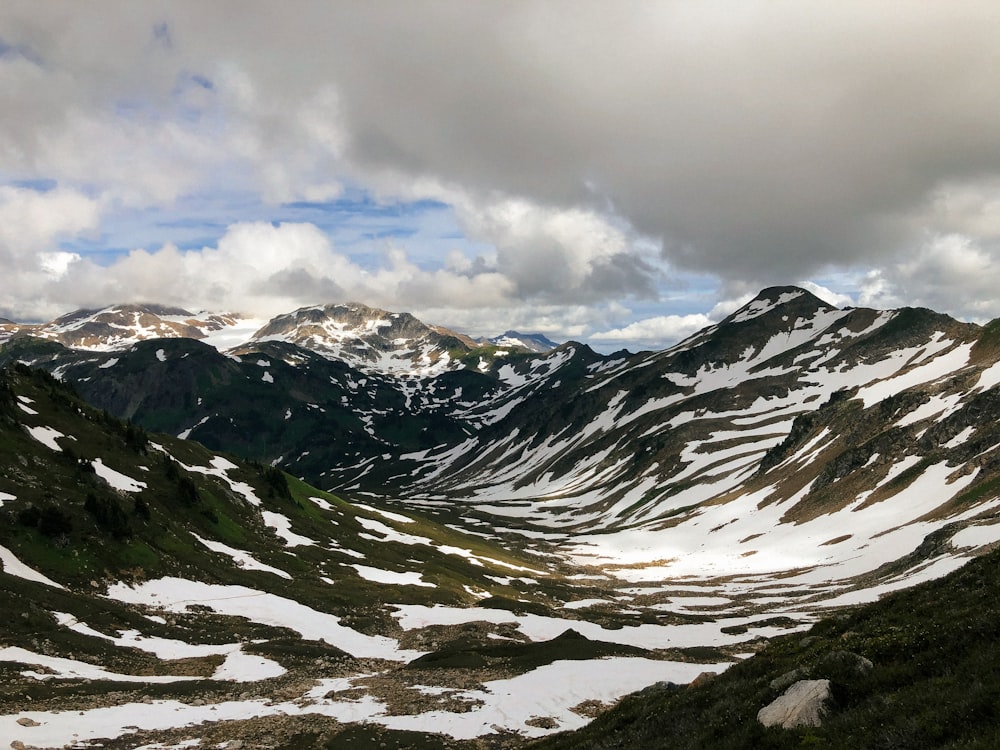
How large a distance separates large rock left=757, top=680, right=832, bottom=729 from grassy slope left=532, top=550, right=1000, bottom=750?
33cm

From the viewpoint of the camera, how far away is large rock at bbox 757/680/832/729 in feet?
46.8

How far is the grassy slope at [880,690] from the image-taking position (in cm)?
1169

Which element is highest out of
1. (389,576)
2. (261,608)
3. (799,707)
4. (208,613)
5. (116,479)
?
(116,479)

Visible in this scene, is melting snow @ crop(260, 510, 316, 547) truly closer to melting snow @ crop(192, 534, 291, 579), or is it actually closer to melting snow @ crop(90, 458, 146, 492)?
melting snow @ crop(192, 534, 291, 579)

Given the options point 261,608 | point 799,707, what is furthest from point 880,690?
point 261,608

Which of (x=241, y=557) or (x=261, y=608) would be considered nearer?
(x=261, y=608)

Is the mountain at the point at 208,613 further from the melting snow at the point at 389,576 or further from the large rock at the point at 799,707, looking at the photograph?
the large rock at the point at 799,707

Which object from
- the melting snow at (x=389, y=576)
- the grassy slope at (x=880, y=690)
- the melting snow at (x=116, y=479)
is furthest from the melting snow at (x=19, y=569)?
the grassy slope at (x=880, y=690)

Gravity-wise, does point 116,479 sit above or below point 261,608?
above

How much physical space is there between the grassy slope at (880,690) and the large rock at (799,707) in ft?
1.08

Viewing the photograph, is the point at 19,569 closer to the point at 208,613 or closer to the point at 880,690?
the point at 208,613

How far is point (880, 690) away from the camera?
14.5 metres

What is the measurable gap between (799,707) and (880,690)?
1.99m

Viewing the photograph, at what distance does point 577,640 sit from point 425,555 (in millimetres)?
49063
